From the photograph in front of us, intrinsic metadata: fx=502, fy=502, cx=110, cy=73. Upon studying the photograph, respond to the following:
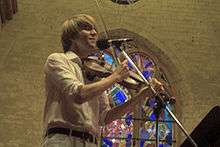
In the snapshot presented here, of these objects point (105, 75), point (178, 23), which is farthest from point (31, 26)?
point (105, 75)

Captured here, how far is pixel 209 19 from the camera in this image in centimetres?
890

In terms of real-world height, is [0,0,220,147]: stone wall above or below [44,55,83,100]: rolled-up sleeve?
below

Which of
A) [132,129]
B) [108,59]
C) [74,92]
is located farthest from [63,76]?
[108,59]

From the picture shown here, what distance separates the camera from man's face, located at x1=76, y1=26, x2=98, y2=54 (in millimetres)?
3018

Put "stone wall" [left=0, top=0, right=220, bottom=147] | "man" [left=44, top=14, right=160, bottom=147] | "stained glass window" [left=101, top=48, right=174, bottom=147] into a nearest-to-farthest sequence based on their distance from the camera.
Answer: "man" [left=44, top=14, right=160, bottom=147] < "stone wall" [left=0, top=0, right=220, bottom=147] < "stained glass window" [left=101, top=48, right=174, bottom=147]

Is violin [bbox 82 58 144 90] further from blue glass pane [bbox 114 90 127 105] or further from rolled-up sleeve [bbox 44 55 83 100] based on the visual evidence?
blue glass pane [bbox 114 90 127 105]

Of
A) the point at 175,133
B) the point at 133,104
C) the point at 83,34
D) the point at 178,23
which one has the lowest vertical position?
the point at 175,133

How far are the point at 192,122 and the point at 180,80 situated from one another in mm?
787

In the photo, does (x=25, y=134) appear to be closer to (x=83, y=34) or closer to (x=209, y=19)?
(x=209, y=19)

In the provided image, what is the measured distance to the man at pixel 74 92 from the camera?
8.97ft

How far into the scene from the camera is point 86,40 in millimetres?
3018

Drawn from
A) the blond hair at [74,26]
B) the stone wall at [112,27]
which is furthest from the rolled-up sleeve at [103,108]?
the stone wall at [112,27]

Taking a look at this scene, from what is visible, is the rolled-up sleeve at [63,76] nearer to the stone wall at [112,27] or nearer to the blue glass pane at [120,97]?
the stone wall at [112,27]

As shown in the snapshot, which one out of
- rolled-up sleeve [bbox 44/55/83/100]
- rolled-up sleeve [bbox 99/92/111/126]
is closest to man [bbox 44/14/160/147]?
rolled-up sleeve [bbox 44/55/83/100]
